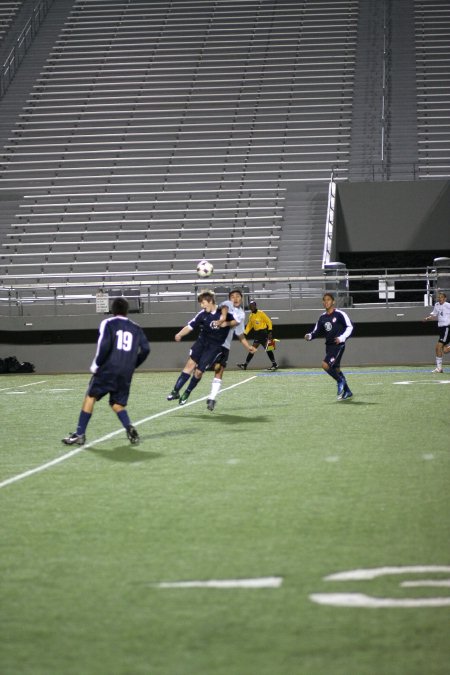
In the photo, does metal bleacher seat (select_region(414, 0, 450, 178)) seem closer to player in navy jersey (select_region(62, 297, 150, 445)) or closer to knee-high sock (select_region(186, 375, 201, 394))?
knee-high sock (select_region(186, 375, 201, 394))

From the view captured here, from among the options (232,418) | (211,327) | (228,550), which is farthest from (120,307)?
(228,550)

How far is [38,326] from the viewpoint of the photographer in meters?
28.3

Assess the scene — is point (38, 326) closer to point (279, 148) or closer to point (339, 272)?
point (339, 272)

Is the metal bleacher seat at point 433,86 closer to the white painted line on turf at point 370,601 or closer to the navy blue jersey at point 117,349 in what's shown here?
the navy blue jersey at point 117,349

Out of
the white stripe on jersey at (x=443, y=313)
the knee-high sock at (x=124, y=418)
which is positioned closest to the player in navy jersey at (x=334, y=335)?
the knee-high sock at (x=124, y=418)

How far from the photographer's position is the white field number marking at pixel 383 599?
5.12 m

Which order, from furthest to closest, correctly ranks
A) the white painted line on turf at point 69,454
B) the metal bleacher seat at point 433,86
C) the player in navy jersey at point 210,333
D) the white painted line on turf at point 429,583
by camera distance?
1. the metal bleacher seat at point 433,86
2. the player in navy jersey at point 210,333
3. the white painted line on turf at point 69,454
4. the white painted line on turf at point 429,583

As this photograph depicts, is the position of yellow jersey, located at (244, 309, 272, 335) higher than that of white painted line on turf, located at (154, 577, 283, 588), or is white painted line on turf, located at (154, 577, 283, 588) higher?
yellow jersey, located at (244, 309, 272, 335)

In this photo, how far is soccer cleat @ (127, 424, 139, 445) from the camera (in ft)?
Result: 37.7

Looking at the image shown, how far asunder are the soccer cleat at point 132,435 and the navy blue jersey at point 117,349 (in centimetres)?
58

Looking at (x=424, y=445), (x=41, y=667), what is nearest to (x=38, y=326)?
(x=424, y=445)

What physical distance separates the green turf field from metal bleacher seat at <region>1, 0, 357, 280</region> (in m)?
17.5

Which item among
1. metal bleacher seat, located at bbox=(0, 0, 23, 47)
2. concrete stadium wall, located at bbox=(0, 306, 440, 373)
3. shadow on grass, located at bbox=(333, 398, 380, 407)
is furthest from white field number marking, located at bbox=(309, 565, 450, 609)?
metal bleacher seat, located at bbox=(0, 0, 23, 47)

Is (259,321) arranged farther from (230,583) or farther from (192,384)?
(230,583)
